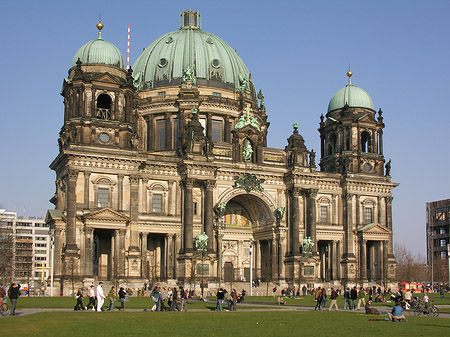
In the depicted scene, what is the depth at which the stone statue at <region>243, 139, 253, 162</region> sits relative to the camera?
81312 mm

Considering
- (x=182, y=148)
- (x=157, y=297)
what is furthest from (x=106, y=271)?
(x=157, y=297)

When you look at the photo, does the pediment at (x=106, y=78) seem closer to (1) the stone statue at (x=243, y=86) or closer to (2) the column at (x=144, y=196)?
(2) the column at (x=144, y=196)

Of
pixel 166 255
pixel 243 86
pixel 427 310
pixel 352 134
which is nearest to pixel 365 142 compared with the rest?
pixel 352 134

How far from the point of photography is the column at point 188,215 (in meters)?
75.1

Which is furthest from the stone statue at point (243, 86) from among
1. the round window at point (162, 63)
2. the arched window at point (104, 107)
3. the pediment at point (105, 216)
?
the pediment at point (105, 216)

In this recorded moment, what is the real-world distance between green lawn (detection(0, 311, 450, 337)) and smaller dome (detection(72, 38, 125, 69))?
138 ft

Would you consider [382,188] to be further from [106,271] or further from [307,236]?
[106,271]

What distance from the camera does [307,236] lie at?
82062 millimetres

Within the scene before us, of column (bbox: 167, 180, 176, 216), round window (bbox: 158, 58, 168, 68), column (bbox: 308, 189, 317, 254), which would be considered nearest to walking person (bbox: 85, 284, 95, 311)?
column (bbox: 167, 180, 176, 216)

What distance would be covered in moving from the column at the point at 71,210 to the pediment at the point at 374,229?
3684 cm

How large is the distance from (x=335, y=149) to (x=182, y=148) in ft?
77.1

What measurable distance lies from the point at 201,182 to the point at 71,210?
52.2ft

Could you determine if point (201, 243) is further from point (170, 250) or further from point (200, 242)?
point (170, 250)

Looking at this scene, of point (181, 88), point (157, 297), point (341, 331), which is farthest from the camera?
point (181, 88)
